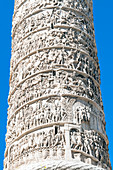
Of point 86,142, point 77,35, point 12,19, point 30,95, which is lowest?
point 86,142

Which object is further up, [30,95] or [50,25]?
[50,25]

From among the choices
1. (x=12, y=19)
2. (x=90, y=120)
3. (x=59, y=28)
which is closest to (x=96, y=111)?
(x=90, y=120)

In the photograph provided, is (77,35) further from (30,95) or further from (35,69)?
(30,95)

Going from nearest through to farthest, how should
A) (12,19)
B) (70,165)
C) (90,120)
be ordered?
(70,165)
(90,120)
(12,19)

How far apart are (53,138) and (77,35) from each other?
2142mm

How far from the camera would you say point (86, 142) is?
5512 mm

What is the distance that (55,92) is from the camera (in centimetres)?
590

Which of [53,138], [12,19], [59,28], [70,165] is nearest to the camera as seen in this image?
[70,165]

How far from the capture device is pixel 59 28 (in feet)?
22.1

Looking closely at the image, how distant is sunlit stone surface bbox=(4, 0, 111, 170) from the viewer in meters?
5.38

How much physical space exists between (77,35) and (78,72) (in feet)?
2.71

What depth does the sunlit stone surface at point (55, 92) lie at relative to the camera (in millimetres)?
5379

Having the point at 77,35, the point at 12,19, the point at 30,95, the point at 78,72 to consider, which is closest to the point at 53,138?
the point at 30,95

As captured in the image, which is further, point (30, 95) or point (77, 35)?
point (77, 35)
